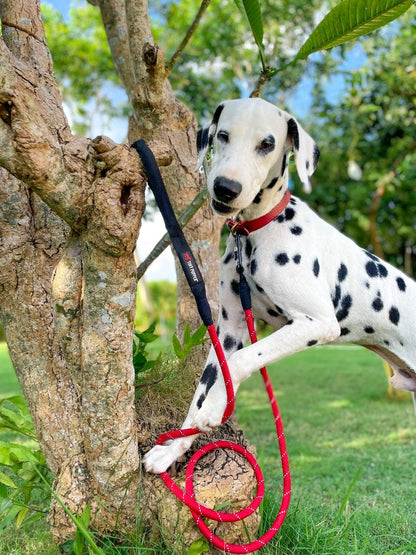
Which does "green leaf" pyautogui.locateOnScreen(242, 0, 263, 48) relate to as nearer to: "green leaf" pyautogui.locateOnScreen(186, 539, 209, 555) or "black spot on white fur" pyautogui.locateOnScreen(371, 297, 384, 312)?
"black spot on white fur" pyautogui.locateOnScreen(371, 297, 384, 312)

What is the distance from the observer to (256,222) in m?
2.36

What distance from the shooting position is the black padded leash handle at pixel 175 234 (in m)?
2.12

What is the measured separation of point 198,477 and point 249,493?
220mm

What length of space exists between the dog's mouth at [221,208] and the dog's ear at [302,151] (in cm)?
39

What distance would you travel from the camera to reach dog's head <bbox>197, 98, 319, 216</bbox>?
200 cm

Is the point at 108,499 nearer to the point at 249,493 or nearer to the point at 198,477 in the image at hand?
the point at 198,477

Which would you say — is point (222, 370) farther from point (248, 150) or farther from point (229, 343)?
point (248, 150)

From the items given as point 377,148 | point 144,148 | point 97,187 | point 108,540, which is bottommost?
point 108,540

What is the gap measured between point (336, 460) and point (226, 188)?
3.20 m

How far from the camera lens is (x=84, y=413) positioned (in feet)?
7.48

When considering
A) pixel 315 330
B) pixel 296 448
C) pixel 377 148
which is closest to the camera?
pixel 315 330

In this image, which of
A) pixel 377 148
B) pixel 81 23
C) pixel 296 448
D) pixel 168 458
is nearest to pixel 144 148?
pixel 168 458

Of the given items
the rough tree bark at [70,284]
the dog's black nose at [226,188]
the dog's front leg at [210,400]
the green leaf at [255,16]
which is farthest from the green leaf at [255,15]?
the dog's front leg at [210,400]

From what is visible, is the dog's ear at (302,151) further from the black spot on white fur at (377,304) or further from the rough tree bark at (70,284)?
the black spot on white fur at (377,304)
